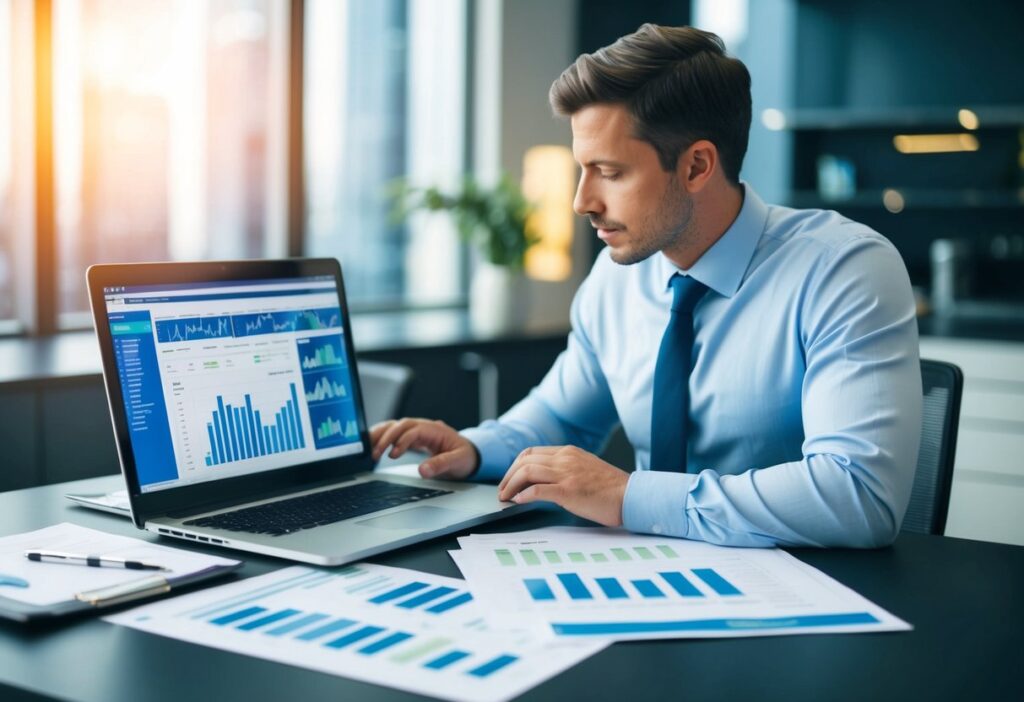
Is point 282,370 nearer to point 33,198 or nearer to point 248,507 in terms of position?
point 248,507

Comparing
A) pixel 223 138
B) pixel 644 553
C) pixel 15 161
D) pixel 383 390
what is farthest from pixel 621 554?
pixel 223 138

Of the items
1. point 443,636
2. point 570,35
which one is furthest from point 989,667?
point 570,35

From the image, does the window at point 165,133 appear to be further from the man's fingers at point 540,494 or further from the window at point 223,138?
the man's fingers at point 540,494

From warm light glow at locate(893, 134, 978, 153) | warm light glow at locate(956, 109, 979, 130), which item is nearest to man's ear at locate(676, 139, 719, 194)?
warm light glow at locate(956, 109, 979, 130)

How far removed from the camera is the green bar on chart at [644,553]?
3.96 ft

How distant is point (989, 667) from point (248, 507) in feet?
2.83

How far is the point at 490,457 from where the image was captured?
5.48 feet

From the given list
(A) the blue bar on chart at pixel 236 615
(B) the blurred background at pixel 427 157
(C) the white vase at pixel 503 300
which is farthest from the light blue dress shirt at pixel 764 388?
(C) the white vase at pixel 503 300

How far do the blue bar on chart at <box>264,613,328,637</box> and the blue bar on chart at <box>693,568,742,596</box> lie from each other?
0.38 metres

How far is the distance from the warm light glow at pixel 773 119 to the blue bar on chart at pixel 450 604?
165 inches

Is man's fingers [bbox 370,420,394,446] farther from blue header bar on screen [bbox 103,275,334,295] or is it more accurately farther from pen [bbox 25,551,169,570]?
pen [bbox 25,551,169,570]

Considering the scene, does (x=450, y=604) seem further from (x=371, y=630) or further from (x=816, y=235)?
(x=816, y=235)

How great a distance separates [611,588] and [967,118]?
13.4 ft

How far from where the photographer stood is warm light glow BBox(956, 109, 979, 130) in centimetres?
452
